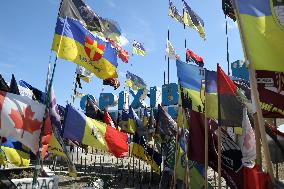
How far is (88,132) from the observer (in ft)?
42.0

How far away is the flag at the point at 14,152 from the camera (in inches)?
533

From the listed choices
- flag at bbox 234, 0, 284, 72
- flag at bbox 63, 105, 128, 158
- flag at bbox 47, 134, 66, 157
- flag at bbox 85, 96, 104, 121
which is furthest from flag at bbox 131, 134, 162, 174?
flag at bbox 234, 0, 284, 72

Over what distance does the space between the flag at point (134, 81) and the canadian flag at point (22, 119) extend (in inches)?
1359

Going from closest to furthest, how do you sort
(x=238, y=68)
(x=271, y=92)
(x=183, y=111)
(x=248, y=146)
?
(x=248, y=146) < (x=271, y=92) < (x=183, y=111) < (x=238, y=68)

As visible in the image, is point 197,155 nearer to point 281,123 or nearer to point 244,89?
point 244,89

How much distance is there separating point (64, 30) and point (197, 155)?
5604 mm

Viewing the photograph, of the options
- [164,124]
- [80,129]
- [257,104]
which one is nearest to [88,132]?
[80,129]

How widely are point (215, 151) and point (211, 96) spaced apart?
5.29 feet

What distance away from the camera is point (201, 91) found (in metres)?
13.5

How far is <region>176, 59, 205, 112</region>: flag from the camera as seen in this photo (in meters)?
13.3

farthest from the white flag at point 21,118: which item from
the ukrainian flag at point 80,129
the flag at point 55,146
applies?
the ukrainian flag at point 80,129

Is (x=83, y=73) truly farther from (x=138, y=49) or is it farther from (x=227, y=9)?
(x=138, y=49)

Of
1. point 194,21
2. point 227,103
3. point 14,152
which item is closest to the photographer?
point 227,103

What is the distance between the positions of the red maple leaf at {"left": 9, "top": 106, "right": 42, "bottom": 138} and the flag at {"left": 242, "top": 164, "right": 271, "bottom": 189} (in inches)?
217
